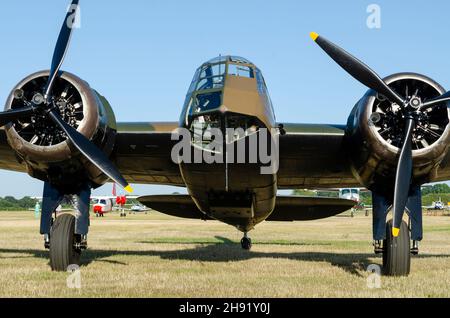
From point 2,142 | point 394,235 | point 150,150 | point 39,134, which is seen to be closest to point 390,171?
point 394,235

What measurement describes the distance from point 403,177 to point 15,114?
667 cm

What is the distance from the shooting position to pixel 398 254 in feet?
30.0

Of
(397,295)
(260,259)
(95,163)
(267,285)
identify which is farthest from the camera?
(260,259)

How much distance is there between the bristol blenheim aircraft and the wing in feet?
0.13

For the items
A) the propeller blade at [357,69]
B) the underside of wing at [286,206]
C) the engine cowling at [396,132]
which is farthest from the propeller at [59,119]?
the propeller blade at [357,69]

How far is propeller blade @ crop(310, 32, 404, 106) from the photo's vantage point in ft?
29.0

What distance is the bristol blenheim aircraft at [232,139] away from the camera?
340 inches

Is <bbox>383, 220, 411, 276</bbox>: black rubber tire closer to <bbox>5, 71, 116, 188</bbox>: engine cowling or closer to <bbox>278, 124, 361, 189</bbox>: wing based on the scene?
<bbox>278, 124, 361, 189</bbox>: wing

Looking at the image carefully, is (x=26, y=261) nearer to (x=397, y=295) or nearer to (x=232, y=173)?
(x=232, y=173)

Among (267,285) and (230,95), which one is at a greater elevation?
(230,95)

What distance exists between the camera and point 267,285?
7.75 meters

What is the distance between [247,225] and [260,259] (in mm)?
915

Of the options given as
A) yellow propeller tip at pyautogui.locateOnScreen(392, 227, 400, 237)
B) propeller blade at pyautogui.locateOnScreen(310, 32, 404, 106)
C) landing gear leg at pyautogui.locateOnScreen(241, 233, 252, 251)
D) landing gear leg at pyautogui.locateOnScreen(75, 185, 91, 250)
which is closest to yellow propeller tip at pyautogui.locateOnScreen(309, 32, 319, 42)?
propeller blade at pyautogui.locateOnScreen(310, 32, 404, 106)

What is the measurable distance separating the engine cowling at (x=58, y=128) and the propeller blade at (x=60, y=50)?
204 mm
